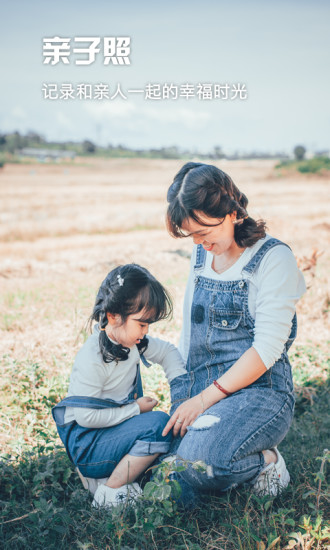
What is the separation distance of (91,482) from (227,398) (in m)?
0.71

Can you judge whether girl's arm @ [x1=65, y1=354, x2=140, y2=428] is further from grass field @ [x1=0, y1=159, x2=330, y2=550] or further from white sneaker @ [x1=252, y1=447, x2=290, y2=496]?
white sneaker @ [x1=252, y1=447, x2=290, y2=496]

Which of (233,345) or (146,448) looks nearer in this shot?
(146,448)

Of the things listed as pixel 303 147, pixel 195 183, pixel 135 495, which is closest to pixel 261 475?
pixel 135 495

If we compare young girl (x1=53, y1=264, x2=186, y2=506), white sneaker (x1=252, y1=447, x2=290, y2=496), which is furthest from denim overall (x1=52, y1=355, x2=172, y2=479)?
white sneaker (x1=252, y1=447, x2=290, y2=496)

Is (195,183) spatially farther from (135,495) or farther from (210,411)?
(135,495)

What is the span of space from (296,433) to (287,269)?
3.73ft

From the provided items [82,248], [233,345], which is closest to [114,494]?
[233,345]

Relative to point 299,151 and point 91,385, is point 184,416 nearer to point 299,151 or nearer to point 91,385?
point 91,385

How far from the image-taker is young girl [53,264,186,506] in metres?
2.13

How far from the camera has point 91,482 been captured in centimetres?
225

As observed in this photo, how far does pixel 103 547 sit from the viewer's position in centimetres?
189

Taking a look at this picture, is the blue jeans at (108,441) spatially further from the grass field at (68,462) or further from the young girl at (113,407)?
the grass field at (68,462)

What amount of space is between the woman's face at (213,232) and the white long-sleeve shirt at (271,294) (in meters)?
0.10

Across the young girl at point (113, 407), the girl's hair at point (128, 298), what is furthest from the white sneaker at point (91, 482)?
the girl's hair at point (128, 298)
